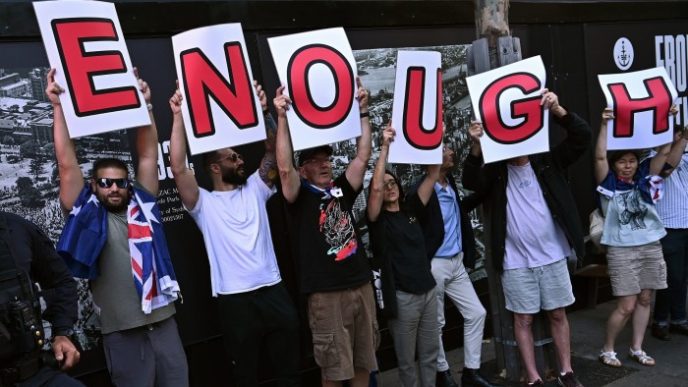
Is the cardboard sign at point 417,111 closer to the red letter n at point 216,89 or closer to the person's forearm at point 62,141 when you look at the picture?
the red letter n at point 216,89

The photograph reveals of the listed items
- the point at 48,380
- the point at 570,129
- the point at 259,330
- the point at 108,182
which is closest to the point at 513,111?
the point at 570,129

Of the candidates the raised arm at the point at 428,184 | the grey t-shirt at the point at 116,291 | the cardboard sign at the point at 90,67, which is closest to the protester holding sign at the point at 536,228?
the raised arm at the point at 428,184

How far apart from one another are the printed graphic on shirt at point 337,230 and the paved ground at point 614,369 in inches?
63.8

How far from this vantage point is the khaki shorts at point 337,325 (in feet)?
13.9

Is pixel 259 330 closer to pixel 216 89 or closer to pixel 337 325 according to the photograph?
pixel 337 325

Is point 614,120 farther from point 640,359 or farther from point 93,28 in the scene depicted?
point 93,28

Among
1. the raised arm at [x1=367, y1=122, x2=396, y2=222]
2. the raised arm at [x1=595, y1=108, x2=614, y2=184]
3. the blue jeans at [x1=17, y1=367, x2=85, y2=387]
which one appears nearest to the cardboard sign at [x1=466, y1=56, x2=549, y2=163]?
the raised arm at [x1=367, y1=122, x2=396, y2=222]

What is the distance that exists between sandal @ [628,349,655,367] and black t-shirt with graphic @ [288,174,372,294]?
2.52 metres

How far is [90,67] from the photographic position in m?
3.63

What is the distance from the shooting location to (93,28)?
3.67 m

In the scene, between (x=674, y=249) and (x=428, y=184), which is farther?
(x=674, y=249)

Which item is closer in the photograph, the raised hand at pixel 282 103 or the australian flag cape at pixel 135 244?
the australian flag cape at pixel 135 244

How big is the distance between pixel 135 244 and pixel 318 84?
1.45 m

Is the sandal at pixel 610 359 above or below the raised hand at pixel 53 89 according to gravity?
below
